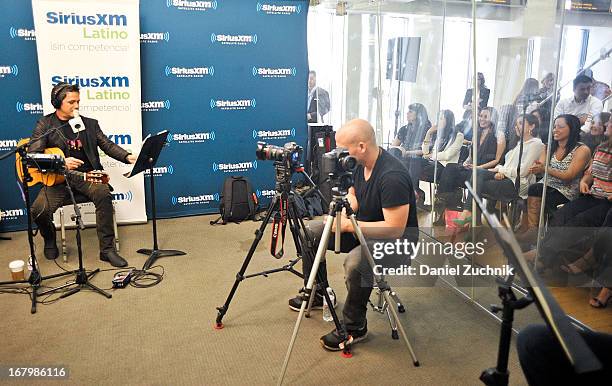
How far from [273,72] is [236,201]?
56.8 inches

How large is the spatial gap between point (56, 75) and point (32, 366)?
2.78 meters

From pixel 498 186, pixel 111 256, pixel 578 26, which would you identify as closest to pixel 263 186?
pixel 111 256

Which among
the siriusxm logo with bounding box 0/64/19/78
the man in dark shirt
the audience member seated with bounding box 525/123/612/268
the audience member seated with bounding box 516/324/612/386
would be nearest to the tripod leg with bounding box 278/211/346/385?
the man in dark shirt

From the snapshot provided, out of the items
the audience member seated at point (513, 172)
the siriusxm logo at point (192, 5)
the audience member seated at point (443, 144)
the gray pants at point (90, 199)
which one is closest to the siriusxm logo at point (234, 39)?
the siriusxm logo at point (192, 5)

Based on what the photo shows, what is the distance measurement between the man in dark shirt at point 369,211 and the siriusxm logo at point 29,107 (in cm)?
319

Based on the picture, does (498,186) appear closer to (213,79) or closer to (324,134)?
(324,134)

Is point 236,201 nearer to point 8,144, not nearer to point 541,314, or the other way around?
point 8,144

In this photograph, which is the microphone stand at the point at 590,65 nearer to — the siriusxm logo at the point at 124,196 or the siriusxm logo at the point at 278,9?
the siriusxm logo at the point at 278,9

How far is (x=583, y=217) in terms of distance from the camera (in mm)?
2539

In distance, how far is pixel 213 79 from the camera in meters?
4.79

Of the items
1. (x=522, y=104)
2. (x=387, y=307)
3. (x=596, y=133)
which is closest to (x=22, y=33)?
(x=387, y=307)

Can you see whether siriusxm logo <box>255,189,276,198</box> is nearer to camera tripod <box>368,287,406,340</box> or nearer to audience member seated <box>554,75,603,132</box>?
camera tripod <box>368,287,406,340</box>

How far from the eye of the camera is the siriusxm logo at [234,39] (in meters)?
4.71

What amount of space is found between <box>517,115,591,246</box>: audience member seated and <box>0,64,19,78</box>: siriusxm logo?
428cm
